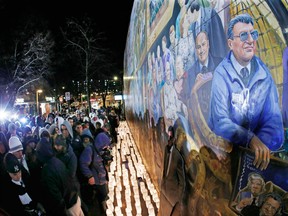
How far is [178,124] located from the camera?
423 centimetres

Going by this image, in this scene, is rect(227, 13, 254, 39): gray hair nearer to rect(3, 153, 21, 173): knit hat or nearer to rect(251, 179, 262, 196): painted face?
rect(251, 179, 262, 196): painted face

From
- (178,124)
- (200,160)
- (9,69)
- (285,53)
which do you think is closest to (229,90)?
(285,53)

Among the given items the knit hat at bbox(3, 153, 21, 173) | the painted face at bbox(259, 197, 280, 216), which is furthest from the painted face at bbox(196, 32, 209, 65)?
the knit hat at bbox(3, 153, 21, 173)

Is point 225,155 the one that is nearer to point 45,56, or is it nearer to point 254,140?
point 254,140

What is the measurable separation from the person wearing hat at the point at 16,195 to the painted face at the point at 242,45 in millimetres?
3364

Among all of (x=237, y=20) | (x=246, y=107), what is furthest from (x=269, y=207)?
(x=237, y=20)

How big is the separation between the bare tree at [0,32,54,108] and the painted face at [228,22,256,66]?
29.7 meters

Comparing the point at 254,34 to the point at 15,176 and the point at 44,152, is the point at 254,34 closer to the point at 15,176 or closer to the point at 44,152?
the point at 15,176

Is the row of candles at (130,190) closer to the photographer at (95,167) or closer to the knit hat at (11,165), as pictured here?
the photographer at (95,167)

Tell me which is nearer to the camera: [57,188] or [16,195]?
[16,195]

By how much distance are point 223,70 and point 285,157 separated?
3.00ft

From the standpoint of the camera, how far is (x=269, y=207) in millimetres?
2082

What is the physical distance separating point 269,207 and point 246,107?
644mm

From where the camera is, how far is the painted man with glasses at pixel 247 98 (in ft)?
6.54
